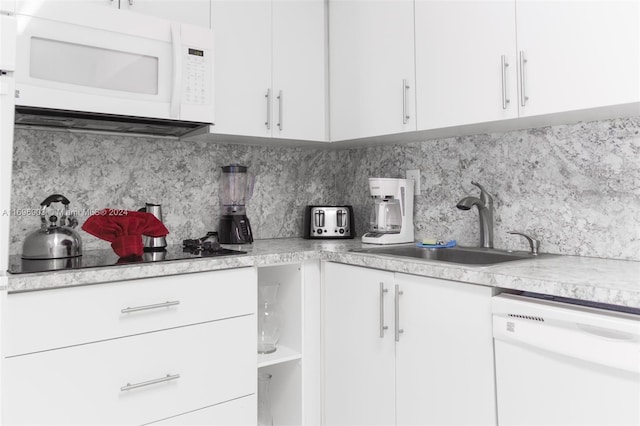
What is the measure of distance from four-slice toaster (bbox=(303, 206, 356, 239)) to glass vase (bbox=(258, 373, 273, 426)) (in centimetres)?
74

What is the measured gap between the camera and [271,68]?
2086 millimetres

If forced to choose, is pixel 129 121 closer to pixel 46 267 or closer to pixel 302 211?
pixel 46 267

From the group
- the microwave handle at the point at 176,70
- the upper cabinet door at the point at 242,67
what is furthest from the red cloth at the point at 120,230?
the upper cabinet door at the point at 242,67

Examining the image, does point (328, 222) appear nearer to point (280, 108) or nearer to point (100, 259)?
point (280, 108)

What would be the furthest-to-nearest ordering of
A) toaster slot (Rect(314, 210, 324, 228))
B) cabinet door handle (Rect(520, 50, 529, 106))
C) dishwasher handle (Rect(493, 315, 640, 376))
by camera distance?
1. toaster slot (Rect(314, 210, 324, 228))
2. cabinet door handle (Rect(520, 50, 529, 106))
3. dishwasher handle (Rect(493, 315, 640, 376))

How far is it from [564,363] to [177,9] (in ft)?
5.93

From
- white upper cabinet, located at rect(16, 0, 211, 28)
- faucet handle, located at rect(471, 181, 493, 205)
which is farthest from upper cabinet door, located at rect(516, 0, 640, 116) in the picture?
white upper cabinet, located at rect(16, 0, 211, 28)

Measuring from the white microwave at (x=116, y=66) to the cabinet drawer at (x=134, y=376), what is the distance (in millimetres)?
809

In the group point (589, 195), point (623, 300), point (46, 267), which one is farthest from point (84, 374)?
point (589, 195)

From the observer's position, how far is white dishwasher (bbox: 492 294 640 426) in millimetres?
1008

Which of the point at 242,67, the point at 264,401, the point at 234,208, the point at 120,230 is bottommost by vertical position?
the point at 264,401

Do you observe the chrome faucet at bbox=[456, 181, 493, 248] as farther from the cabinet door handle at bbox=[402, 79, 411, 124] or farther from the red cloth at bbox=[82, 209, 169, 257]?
the red cloth at bbox=[82, 209, 169, 257]

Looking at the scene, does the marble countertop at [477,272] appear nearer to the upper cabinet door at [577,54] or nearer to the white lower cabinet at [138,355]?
the white lower cabinet at [138,355]

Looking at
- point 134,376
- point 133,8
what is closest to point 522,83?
point 133,8
